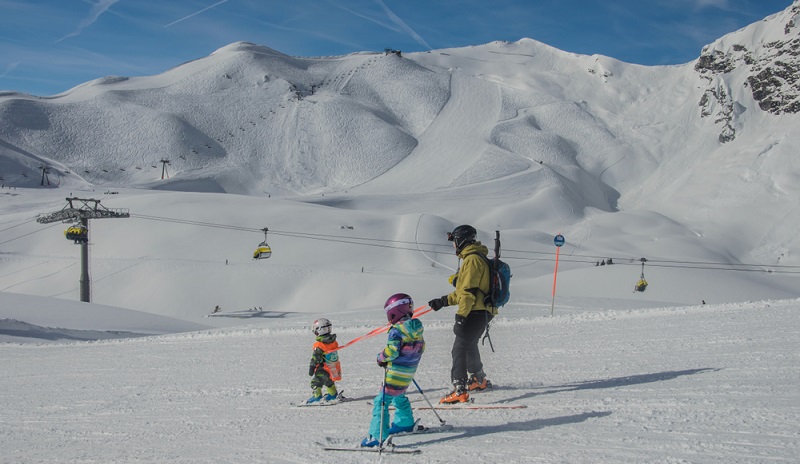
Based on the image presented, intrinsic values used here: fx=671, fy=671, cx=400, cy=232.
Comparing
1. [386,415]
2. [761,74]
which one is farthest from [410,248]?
[761,74]

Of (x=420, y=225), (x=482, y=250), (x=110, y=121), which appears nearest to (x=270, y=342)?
(x=482, y=250)

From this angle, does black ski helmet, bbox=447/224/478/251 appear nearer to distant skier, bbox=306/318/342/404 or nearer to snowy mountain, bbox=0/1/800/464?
snowy mountain, bbox=0/1/800/464

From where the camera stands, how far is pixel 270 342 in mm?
15078

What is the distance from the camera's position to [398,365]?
6.07 metres

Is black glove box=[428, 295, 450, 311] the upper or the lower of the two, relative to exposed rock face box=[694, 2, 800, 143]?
lower

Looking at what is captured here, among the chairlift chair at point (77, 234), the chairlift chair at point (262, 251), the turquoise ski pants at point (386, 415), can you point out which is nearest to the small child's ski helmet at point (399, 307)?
the turquoise ski pants at point (386, 415)

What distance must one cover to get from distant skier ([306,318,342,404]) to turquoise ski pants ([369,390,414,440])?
78.6 inches

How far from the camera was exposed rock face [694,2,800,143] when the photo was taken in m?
124

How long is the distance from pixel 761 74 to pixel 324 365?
147 m

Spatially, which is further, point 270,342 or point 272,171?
point 272,171

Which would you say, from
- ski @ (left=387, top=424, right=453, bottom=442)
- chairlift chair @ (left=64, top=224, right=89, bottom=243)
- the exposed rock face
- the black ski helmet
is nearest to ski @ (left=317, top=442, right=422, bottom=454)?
ski @ (left=387, top=424, right=453, bottom=442)

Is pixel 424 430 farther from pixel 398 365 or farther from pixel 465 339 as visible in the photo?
pixel 465 339

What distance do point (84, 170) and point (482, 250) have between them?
4630 inches

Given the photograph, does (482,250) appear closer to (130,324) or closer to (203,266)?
(130,324)
